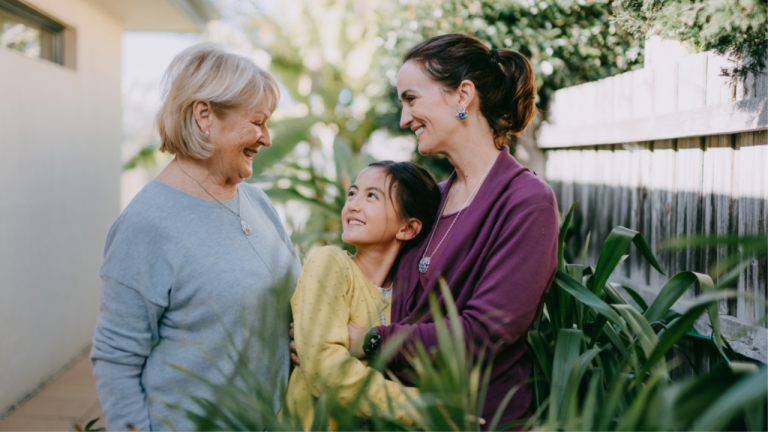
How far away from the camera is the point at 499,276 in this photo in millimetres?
1521

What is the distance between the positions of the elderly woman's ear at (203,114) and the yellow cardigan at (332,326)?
1.95ft

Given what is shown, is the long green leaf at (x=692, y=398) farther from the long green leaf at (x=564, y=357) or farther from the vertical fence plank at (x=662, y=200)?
the vertical fence plank at (x=662, y=200)

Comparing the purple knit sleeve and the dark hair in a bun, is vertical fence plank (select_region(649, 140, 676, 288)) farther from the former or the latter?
the purple knit sleeve

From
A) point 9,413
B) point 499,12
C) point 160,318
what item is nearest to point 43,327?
point 9,413

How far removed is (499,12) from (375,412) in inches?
139

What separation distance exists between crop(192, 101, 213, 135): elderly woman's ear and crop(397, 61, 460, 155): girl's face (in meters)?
0.67

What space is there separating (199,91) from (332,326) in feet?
3.01

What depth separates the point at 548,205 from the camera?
158 centimetres

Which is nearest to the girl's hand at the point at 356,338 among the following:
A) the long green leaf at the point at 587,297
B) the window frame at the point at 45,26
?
the long green leaf at the point at 587,297

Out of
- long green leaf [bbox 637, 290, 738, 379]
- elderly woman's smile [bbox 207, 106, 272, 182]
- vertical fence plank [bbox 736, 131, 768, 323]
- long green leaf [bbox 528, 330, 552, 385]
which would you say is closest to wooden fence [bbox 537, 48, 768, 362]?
vertical fence plank [bbox 736, 131, 768, 323]

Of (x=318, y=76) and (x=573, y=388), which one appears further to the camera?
(x=318, y=76)

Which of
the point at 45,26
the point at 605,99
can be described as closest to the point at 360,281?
the point at 605,99

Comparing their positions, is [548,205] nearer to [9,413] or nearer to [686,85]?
[686,85]

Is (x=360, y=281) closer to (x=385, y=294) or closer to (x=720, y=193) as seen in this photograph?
(x=385, y=294)
